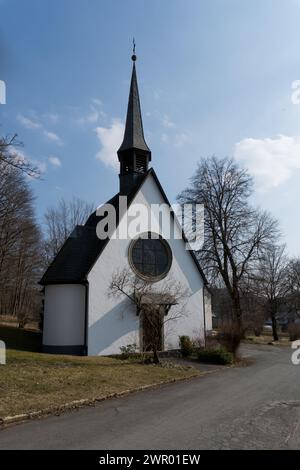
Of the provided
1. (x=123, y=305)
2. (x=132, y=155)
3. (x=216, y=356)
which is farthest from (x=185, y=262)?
(x=132, y=155)

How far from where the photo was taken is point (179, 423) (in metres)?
7.71

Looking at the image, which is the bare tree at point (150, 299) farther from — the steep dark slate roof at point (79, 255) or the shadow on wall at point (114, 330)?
the steep dark slate roof at point (79, 255)

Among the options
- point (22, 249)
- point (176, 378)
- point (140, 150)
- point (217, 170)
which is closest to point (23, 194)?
point (22, 249)

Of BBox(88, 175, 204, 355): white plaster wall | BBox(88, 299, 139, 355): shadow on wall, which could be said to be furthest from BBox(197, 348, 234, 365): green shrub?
BBox(88, 299, 139, 355): shadow on wall

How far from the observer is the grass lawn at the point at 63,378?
927 cm

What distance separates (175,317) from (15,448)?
15943mm

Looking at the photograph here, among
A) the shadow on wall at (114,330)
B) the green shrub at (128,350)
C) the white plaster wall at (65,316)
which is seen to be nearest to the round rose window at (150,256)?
the shadow on wall at (114,330)

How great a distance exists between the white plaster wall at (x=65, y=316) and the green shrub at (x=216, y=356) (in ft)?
19.3

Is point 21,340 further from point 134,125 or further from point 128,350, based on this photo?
point 134,125

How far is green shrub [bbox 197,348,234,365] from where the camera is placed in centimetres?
1856

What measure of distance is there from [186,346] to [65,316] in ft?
21.3

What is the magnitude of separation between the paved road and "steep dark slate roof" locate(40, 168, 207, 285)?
9.00m
